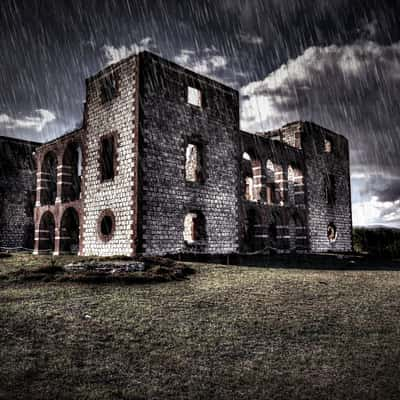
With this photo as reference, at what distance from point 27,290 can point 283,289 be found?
5867mm

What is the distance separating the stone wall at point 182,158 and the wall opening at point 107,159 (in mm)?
2553

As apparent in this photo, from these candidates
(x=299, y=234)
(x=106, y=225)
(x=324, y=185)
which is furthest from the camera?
(x=324, y=185)

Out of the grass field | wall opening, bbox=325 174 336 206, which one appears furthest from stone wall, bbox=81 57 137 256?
wall opening, bbox=325 174 336 206

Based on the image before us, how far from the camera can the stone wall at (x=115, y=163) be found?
52.0 ft

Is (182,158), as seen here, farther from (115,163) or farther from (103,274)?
(103,274)

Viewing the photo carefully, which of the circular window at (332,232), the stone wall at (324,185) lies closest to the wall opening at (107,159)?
the stone wall at (324,185)

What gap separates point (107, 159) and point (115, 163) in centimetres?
144

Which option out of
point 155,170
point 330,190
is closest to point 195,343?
point 155,170

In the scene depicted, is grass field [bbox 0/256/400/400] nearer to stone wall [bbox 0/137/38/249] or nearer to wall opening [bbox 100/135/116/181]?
wall opening [bbox 100/135/116/181]

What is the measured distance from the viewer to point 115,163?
54.7 ft

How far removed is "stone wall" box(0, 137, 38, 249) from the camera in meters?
25.6

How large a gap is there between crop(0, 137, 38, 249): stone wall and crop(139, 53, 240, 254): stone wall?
1401 cm

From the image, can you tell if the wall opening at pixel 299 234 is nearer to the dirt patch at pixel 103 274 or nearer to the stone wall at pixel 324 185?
the stone wall at pixel 324 185

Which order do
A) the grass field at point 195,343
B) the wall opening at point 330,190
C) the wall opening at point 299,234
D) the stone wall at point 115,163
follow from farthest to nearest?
the wall opening at point 330,190, the wall opening at point 299,234, the stone wall at point 115,163, the grass field at point 195,343
